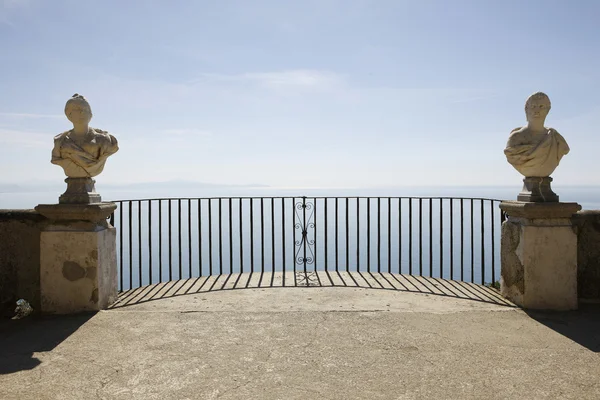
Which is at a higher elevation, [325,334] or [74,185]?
[74,185]

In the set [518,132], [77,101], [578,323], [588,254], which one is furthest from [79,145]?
[588,254]

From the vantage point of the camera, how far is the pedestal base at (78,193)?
4.44m

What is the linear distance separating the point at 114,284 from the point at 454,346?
3774 millimetres

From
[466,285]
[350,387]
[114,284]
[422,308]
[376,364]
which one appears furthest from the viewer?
[466,285]

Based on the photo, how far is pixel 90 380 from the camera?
9.16 feet

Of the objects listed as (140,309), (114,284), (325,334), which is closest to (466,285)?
(325,334)

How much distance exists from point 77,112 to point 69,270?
1.72 metres

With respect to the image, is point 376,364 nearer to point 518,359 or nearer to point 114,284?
point 518,359

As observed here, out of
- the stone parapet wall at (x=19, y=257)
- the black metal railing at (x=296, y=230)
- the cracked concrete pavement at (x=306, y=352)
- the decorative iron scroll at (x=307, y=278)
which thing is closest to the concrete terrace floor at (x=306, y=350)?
the cracked concrete pavement at (x=306, y=352)

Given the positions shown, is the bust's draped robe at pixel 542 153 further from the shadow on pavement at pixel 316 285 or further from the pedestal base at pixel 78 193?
the pedestal base at pixel 78 193

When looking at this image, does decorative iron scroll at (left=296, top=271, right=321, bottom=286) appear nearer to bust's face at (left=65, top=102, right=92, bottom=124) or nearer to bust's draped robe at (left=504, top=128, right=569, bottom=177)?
bust's draped robe at (left=504, top=128, right=569, bottom=177)

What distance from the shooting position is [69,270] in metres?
4.36

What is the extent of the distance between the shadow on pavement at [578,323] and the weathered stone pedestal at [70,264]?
4622mm

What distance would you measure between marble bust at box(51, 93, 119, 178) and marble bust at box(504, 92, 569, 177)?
4591 millimetres
